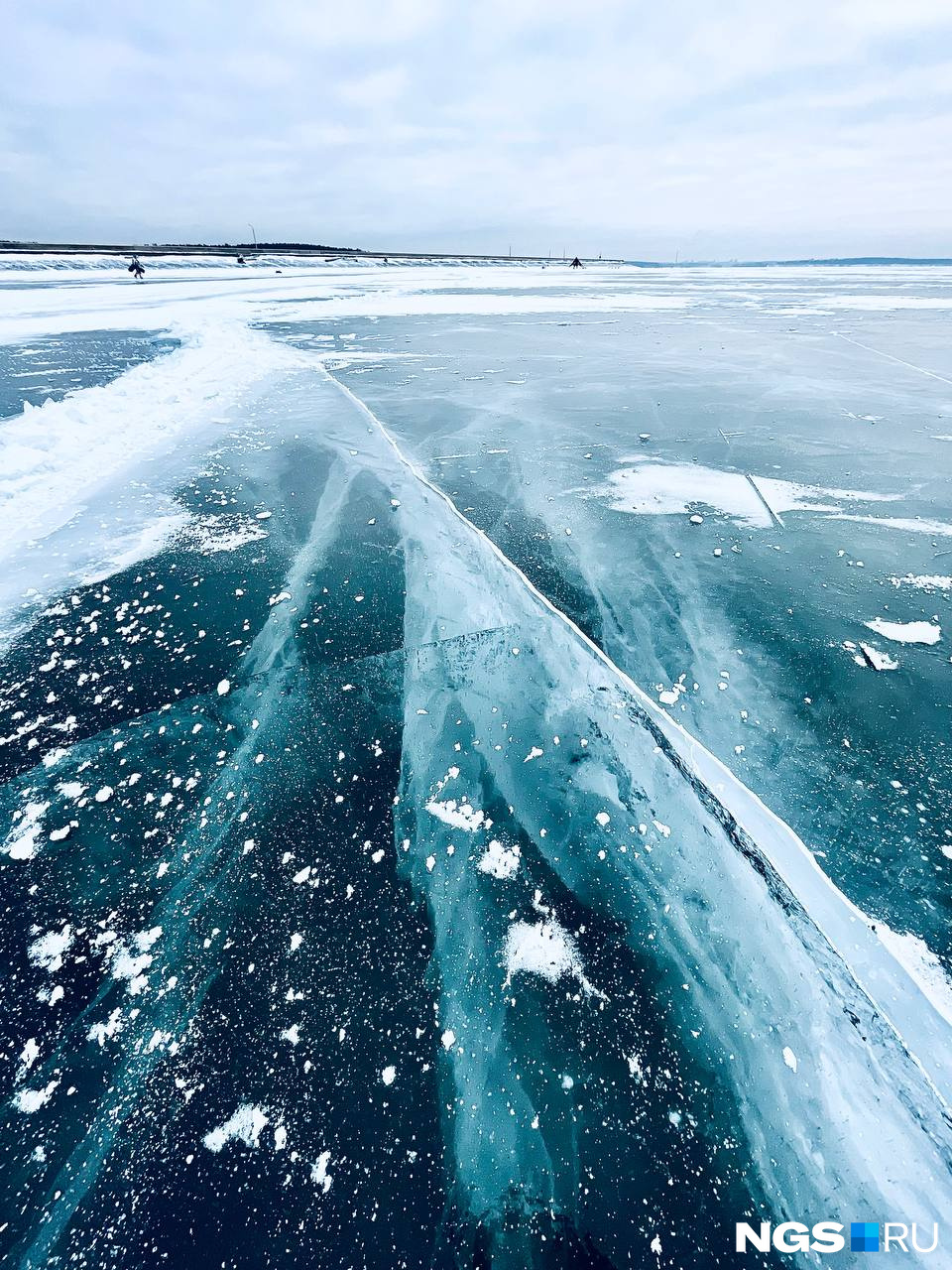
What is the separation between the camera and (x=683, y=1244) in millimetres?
1224

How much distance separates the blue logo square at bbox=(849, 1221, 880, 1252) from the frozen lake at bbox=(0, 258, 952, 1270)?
30 millimetres

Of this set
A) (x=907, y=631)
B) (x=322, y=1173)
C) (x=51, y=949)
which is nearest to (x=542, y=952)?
(x=322, y=1173)

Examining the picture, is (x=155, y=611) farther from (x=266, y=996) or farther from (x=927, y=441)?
(x=927, y=441)

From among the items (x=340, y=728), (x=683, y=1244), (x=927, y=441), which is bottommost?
(x=683, y=1244)

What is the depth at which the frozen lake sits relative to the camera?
130 cm

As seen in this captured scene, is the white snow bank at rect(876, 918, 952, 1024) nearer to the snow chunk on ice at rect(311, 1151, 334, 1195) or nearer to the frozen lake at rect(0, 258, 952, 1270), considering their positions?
the frozen lake at rect(0, 258, 952, 1270)

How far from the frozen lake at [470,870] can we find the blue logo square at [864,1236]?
3 centimetres

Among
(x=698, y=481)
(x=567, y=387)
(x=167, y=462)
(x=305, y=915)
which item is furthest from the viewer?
(x=567, y=387)

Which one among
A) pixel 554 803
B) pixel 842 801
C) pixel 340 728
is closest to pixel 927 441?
pixel 842 801

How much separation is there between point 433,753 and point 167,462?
15.3 ft

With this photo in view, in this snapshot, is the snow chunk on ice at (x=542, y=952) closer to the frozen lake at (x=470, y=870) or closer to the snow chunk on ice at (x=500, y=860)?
the frozen lake at (x=470, y=870)

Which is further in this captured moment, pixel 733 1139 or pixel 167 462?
pixel 167 462

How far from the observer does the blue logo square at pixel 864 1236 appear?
49.0 inches

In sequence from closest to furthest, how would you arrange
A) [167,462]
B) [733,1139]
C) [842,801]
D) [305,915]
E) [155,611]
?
[733,1139] → [305,915] → [842,801] → [155,611] → [167,462]
